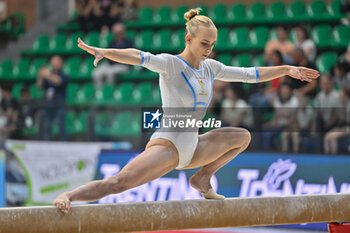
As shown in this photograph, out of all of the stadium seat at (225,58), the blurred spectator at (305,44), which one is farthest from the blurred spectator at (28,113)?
the blurred spectator at (305,44)

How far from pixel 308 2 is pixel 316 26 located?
1184 millimetres

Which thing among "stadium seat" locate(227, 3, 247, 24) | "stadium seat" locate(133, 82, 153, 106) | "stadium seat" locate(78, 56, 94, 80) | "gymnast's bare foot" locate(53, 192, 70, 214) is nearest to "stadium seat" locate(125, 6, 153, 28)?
"stadium seat" locate(78, 56, 94, 80)

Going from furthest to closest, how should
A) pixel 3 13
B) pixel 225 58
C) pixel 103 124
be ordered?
pixel 3 13, pixel 225 58, pixel 103 124

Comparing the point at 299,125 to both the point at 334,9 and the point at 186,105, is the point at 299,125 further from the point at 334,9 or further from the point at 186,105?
the point at 334,9

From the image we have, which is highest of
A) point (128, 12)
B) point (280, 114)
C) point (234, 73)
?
point (128, 12)

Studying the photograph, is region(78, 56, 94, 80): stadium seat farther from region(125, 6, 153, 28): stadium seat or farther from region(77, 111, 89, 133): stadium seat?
region(77, 111, 89, 133): stadium seat

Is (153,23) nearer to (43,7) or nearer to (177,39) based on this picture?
(177,39)

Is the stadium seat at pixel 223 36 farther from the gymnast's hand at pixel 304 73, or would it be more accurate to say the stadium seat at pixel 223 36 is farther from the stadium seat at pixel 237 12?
the gymnast's hand at pixel 304 73

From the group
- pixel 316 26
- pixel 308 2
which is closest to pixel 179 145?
pixel 316 26

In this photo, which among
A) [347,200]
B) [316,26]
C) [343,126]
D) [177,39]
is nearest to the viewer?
[347,200]

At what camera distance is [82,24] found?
11242 mm

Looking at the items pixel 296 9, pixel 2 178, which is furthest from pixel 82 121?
pixel 296 9

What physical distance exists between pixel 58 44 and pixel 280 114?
5.88 meters

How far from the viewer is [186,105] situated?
366cm
